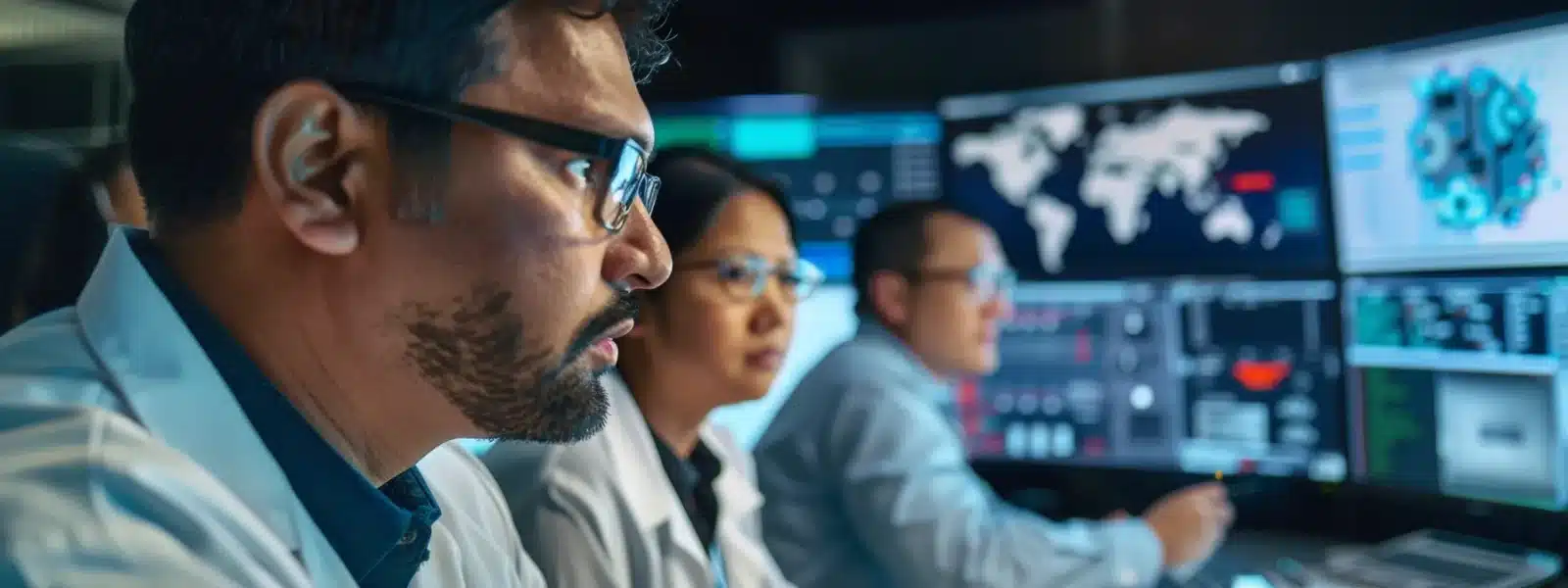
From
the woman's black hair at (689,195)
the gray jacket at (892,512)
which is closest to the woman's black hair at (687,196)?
the woman's black hair at (689,195)

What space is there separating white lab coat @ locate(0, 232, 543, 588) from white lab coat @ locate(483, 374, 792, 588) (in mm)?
425

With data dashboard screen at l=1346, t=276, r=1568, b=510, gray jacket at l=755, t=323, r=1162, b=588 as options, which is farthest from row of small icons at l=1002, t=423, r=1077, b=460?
data dashboard screen at l=1346, t=276, r=1568, b=510

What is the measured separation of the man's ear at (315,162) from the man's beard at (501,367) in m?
0.07

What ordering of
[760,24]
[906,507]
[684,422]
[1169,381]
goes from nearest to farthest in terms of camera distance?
[684,422], [906,507], [1169,381], [760,24]

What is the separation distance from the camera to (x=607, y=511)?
1.09m

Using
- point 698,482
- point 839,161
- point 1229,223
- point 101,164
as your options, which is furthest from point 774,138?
point 101,164

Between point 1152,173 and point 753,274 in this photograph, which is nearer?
point 753,274

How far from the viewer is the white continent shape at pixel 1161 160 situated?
2111 mm

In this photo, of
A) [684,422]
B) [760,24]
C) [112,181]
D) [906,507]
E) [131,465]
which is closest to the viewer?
[131,465]

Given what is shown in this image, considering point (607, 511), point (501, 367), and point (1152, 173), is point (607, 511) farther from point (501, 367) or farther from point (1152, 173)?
point (1152, 173)

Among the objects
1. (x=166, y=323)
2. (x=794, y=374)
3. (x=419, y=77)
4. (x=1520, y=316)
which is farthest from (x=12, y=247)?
(x=1520, y=316)

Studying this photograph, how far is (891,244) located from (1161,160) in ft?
1.99

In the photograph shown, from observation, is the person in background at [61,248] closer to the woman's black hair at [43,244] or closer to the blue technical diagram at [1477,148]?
the woman's black hair at [43,244]

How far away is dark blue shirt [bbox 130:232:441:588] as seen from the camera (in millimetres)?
624
